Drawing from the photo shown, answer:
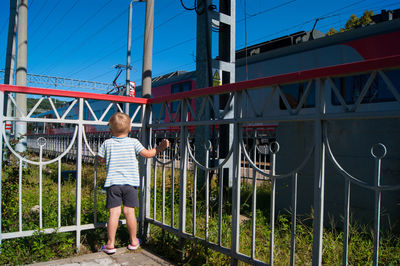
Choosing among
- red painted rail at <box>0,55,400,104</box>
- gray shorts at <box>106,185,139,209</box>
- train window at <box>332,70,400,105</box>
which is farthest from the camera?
train window at <box>332,70,400,105</box>

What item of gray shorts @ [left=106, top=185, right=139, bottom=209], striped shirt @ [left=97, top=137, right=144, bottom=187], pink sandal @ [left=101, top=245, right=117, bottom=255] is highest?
striped shirt @ [left=97, top=137, right=144, bottom=187]

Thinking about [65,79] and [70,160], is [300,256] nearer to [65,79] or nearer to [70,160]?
[70,160]

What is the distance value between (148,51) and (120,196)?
12.2 feet

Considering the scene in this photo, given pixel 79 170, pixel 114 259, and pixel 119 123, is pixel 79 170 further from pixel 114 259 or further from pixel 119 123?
pixel 114 259

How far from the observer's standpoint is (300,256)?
271 centimetres

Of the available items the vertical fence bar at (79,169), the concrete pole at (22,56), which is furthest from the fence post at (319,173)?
the concrete pole at (22,56)

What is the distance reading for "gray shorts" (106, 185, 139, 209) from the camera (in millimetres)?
2791

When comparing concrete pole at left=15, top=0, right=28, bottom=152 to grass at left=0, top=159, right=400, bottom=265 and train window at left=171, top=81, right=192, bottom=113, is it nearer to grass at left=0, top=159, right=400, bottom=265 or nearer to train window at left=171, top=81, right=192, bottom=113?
grass at left=0, top=159, right=400, bottom=265

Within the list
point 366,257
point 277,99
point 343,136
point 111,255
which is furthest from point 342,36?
point 111,255

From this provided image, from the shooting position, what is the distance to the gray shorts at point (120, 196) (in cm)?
279

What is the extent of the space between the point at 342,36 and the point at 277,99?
227cm

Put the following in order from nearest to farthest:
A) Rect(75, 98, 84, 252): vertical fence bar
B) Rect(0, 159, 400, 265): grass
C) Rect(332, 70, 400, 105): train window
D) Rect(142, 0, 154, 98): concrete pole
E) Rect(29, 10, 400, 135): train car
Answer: Rect(0, 159, 400, 265): grass, Rect(75, 98, 84, 252): vertical fence bar, Rect(142, 0, 154, 98): concrete pole, Rect(332, 70, 400, 105): train window, Rect(29, 10, 400, 135): train car

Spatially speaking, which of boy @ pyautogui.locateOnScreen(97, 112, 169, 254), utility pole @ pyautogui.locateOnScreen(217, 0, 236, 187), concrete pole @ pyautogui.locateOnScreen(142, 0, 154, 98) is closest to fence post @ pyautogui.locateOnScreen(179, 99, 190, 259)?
boy @ pyautogui.locateOnScreen(97, 112, 169, 254)

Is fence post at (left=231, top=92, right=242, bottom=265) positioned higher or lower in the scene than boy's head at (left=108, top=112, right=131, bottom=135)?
lower
